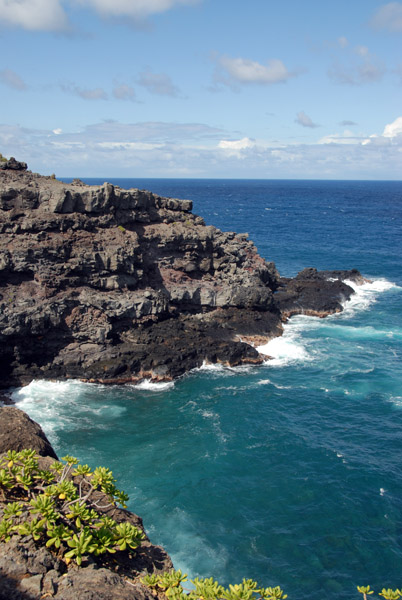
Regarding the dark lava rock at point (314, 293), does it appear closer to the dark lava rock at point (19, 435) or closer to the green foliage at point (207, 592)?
the dark lava rock at point (19, 435)

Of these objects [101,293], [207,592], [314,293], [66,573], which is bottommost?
[314,293]

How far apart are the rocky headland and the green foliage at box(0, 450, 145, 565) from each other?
32.9 m

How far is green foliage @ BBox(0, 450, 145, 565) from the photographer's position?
16.0m

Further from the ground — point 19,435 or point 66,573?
point 19,435

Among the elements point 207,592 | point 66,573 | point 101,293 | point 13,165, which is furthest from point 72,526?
point 13,165

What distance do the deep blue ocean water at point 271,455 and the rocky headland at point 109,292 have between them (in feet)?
9.94

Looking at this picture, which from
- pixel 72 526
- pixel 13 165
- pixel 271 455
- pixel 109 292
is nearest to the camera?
pixel 72 526

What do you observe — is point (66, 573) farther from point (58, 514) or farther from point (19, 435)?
point (19, 435)

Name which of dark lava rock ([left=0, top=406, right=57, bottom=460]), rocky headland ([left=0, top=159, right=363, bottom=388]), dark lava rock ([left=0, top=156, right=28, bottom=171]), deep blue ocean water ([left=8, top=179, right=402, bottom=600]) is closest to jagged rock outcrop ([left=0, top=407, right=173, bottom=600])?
dark lava rock ([left=0, top=406, right=57, bottom=460])

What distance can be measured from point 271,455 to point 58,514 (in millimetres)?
25459

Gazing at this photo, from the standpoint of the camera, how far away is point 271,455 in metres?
39.1

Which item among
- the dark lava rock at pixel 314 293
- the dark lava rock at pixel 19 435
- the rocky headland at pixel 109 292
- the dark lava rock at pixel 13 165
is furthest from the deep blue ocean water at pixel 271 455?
the dark lava rock at pixel 13 165

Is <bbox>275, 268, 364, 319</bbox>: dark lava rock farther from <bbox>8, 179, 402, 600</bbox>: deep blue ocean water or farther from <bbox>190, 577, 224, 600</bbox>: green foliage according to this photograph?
<bbox>190, 577, 224, 600</bbox>: green foliage

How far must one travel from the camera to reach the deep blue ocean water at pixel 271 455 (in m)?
29.5
